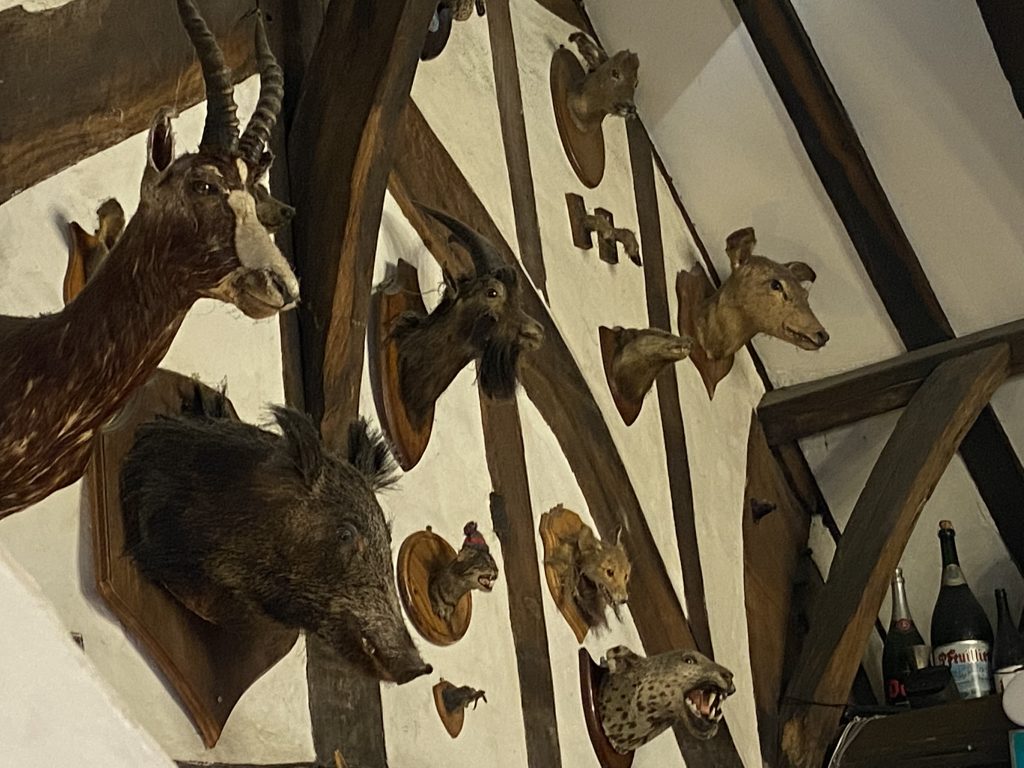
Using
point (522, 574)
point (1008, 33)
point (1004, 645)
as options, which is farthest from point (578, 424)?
point (1004, 645)

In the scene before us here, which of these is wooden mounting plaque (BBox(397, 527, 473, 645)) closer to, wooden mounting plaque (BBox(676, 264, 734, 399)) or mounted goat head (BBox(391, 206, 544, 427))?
mounted goat head (BBox(391, 206, 544, 427))

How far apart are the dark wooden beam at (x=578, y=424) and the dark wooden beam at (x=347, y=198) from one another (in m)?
0.45

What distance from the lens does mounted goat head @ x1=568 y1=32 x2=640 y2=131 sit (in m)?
3.79

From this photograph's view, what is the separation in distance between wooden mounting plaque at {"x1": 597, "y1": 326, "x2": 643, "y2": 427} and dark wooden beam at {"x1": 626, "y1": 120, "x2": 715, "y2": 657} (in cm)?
19

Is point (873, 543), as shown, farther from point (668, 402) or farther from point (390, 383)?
point (390, 383)

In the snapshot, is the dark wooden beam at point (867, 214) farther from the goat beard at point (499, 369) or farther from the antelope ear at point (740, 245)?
the goat beard at point (499, 369)

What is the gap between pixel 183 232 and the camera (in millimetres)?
1739

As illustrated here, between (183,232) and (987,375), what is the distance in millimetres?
2740

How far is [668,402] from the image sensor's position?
3.84 meters

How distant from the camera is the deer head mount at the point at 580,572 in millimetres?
3045

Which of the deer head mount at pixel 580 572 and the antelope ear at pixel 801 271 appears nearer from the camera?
the deer head mount at pixel 580 572

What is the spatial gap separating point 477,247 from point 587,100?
1.32 metres

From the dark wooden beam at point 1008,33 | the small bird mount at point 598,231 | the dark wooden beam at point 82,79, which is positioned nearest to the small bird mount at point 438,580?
the dark wooden beam at point 82,79

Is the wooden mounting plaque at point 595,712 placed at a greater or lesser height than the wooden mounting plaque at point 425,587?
lesser
